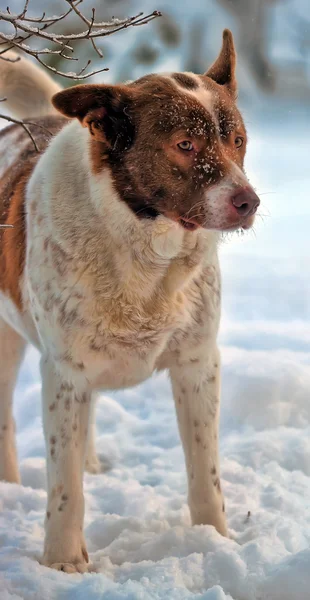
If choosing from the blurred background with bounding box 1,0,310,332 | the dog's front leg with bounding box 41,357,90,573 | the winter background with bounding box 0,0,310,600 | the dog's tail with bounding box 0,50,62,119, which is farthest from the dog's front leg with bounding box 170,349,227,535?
the blurred background with bounding box 1,0,310,332

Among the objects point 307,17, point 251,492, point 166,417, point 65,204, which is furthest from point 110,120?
point 307,17

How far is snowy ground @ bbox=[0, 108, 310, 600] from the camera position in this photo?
7.07 ft

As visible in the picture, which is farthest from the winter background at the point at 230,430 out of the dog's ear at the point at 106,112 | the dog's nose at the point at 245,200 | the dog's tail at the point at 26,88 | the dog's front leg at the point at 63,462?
the dog's tail at the point at 26,88

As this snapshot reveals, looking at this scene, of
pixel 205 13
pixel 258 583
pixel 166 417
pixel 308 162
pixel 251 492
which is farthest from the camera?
pixel 308 162

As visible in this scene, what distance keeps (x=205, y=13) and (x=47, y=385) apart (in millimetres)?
6648

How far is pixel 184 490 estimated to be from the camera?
10.9ft

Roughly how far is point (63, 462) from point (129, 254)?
0.74 meters

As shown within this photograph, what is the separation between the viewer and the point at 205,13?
26.9 feet

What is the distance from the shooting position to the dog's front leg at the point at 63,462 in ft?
8.26

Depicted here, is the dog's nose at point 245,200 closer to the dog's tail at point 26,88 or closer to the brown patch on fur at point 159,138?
the brown patch on fur at point 159,138

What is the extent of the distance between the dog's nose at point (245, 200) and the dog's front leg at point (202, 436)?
732 millimetres

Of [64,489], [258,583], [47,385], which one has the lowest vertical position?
[258,583]

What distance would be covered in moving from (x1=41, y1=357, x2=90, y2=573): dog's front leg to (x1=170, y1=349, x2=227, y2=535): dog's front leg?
0.38 meters

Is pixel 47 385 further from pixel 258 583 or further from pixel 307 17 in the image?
pixel 307 17
